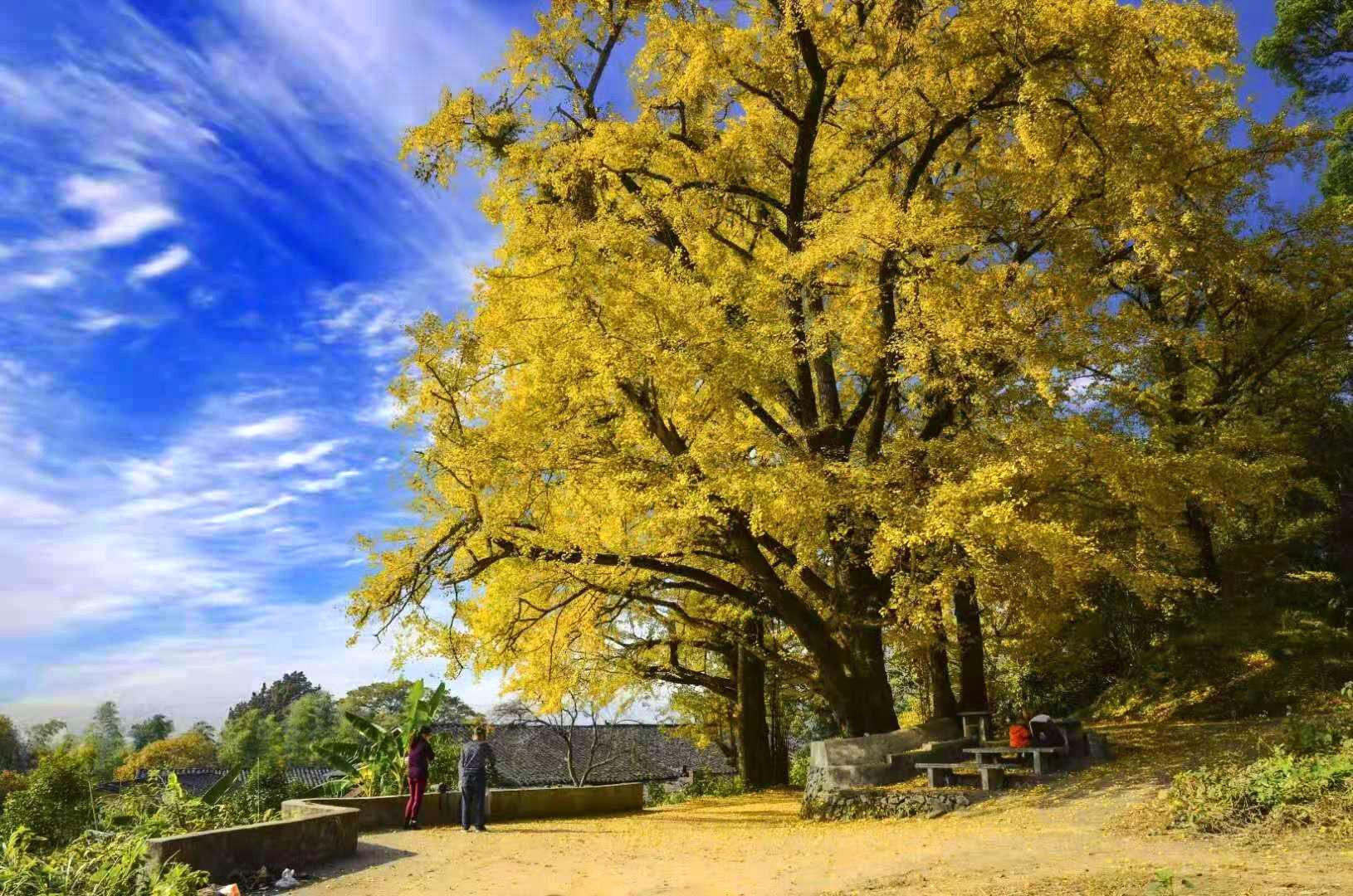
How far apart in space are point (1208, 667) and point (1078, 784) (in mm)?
7971

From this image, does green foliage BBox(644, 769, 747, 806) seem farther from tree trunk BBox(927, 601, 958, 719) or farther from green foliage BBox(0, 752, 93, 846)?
green foliage BBox(0, 752, 93, 846)

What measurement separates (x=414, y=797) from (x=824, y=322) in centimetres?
846

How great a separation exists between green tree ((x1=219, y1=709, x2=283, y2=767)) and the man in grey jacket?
47446mm

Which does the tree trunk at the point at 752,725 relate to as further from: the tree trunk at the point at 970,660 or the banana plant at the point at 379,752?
the banana plant at the point at 379,752

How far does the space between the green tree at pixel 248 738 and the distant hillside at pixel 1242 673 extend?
50.1 meters

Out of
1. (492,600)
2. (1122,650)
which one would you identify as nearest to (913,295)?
(492,600)

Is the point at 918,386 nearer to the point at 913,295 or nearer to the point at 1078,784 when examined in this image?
the point at 913,295

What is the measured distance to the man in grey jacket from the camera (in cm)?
1075

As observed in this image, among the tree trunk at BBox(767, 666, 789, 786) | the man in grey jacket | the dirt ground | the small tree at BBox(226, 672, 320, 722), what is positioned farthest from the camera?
the small tree at BBox(226, 672, 320, 722)

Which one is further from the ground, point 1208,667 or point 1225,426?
point 1225,426

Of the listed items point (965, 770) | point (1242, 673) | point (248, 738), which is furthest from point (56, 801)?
point (248, 738)

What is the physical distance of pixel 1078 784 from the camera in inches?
385

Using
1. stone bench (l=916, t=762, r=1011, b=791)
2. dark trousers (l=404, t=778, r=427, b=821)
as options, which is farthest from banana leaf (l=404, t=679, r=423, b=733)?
stone bench (l=916, t=762, r=1011, b=791)

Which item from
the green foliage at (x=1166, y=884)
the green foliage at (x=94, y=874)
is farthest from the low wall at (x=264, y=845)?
the green foliage at (x=1166, y=884)
